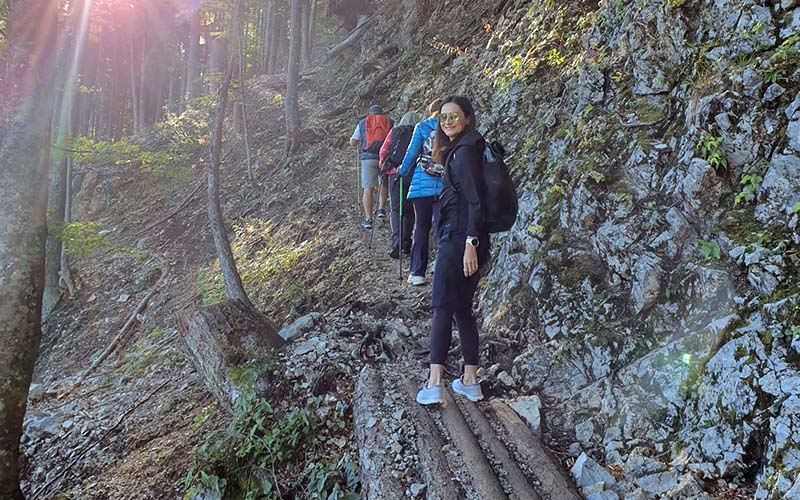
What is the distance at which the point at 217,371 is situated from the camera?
4.92 m

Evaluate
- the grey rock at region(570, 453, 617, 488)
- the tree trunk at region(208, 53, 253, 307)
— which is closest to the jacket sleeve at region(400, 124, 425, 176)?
the tree trunk at region(208, 53, 253, 307)

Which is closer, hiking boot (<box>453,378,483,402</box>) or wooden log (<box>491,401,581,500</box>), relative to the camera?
wooden log (<box>491,401,581,500</box>)

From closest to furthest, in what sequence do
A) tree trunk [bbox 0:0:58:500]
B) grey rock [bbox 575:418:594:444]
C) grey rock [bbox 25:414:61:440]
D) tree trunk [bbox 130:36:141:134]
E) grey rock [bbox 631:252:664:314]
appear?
grey rock [bbox 575:418:594:444], grey rock [bbox 631:252:664:314], tree trunk [bbox 0:0:58:500], grey rock [bbox 25:414:61:440], tree trunk [bbox 130:36:141:134]

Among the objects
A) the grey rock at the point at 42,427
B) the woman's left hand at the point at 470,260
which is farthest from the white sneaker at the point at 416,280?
the grey rock at the point at 42,427

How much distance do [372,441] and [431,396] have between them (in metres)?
0.66

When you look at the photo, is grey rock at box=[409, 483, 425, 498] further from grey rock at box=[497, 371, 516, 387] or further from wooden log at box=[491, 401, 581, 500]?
grey rock at box=[497, 371, 516, 387]

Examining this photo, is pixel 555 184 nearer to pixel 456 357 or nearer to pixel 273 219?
pixel 456 357

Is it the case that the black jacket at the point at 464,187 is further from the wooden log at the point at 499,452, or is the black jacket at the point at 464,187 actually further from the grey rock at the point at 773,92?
the grey rock at the point at 773,92

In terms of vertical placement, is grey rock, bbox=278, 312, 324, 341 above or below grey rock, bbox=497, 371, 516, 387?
above

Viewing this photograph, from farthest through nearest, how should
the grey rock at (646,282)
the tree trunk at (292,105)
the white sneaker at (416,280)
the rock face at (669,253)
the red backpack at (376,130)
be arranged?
the tree trunk at (292,105) → the red backpack at (376,130) → the white sneaker at (416,280) → the grey rock at (646,282) → the rock face at (669,253)

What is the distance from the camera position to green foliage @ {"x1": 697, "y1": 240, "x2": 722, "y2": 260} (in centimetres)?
389

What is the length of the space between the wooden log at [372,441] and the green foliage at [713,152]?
11.7ft

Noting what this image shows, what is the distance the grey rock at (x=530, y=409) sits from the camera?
3.93 meters

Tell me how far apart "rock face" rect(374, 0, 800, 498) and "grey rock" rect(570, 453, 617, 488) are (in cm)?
3
